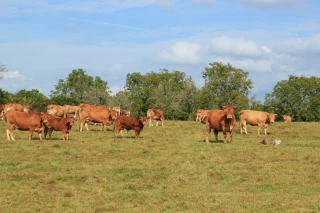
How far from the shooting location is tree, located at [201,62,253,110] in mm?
84688

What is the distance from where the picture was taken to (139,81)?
109 m

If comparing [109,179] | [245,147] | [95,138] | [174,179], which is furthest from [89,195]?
[95,138]

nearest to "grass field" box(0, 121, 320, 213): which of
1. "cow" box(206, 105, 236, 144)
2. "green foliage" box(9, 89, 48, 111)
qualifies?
"cow" box(206, 105, 236, 144)

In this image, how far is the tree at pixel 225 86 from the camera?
84688mm

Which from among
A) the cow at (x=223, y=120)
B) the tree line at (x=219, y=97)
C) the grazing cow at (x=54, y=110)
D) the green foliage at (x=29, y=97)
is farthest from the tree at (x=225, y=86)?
the cow at (x=223, y=120)

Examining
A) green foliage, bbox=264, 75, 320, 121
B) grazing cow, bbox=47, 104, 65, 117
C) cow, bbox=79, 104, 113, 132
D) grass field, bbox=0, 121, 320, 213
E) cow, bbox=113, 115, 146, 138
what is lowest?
grass field, bbox=0, 121, 320, 213

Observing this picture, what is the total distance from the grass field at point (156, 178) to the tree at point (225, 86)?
63.7 metres

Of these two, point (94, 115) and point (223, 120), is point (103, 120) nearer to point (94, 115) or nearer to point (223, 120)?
point (94, 115)

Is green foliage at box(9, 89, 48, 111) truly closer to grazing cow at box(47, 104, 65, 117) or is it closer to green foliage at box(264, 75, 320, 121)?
grazing cow at box(47, 104, 65, 117)

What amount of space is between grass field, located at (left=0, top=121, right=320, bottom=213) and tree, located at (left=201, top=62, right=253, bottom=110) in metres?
63.7

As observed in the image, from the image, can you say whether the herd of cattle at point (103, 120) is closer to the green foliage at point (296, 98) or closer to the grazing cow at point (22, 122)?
the grazing cow at point (22, 122)

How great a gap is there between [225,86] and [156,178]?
75697 mm

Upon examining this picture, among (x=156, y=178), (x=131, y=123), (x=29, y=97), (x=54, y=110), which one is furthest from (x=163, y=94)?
(x=156, y=178)

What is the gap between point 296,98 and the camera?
8412cm
